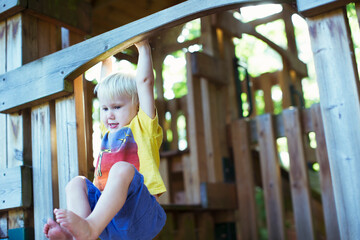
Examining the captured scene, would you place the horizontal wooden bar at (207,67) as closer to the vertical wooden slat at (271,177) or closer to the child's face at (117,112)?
the vertical wooden slat at (271,177)

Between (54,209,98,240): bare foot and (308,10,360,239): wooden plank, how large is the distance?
105cm

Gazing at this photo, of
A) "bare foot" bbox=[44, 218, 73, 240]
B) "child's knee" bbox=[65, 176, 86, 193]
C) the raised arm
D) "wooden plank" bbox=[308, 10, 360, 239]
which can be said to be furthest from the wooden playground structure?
"bare foot" bbox=[44, 218, 73, 240]

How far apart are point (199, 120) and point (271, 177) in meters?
0.89

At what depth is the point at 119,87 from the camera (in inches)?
97.6

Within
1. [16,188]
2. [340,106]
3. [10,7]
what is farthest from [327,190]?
[10,7]

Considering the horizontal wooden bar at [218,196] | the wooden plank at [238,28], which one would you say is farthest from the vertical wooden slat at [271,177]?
the wooden plank at [238,28]

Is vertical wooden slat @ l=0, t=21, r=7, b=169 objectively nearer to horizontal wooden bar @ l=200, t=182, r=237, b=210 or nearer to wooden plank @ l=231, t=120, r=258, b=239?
horizontal wooden bar @ l=200, t=182, r=237, b=210

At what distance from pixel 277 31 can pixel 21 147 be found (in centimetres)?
1172

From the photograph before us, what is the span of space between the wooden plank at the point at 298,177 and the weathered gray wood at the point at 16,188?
2321mm

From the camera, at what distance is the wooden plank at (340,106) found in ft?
6.44

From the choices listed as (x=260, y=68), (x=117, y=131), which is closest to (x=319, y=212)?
(x=117, y=131)

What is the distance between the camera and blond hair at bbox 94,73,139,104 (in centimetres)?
247

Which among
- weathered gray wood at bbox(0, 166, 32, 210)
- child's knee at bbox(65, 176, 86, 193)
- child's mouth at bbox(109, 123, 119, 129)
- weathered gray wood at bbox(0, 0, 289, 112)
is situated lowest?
child's knee at bbox(65, 176, 86, 193)

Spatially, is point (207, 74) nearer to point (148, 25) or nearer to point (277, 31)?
point (148, 25)
